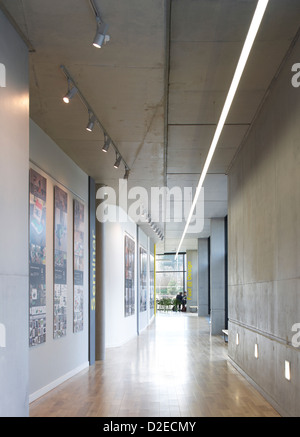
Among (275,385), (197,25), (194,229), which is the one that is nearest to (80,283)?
(275,385)

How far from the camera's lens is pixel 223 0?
4617 millimetres

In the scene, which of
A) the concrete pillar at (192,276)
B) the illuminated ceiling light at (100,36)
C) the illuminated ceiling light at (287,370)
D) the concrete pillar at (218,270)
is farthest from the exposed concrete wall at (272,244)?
the concrete pillar at (192,276)

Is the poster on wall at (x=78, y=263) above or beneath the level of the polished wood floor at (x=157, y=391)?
above

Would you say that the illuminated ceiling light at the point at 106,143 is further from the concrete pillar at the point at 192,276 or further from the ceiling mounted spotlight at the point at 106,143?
the concrete pillar at the point at 192,276

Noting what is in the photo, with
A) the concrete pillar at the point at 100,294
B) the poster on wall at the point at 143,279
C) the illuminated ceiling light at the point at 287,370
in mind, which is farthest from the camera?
the poster on wall at the point at 143,279

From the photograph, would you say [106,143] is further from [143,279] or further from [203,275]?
[203,275]

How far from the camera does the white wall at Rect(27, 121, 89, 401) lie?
290 inches

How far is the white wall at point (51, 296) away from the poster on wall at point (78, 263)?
0.17m

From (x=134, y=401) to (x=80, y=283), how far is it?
3.48 metres

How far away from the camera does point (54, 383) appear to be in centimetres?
804

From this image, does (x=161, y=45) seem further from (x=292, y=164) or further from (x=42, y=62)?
(x=292, y=164)

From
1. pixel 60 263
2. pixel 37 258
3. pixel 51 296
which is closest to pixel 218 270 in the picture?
pixel 60 263

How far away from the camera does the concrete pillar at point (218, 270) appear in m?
17.9

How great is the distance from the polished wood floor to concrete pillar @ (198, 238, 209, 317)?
584 inches
